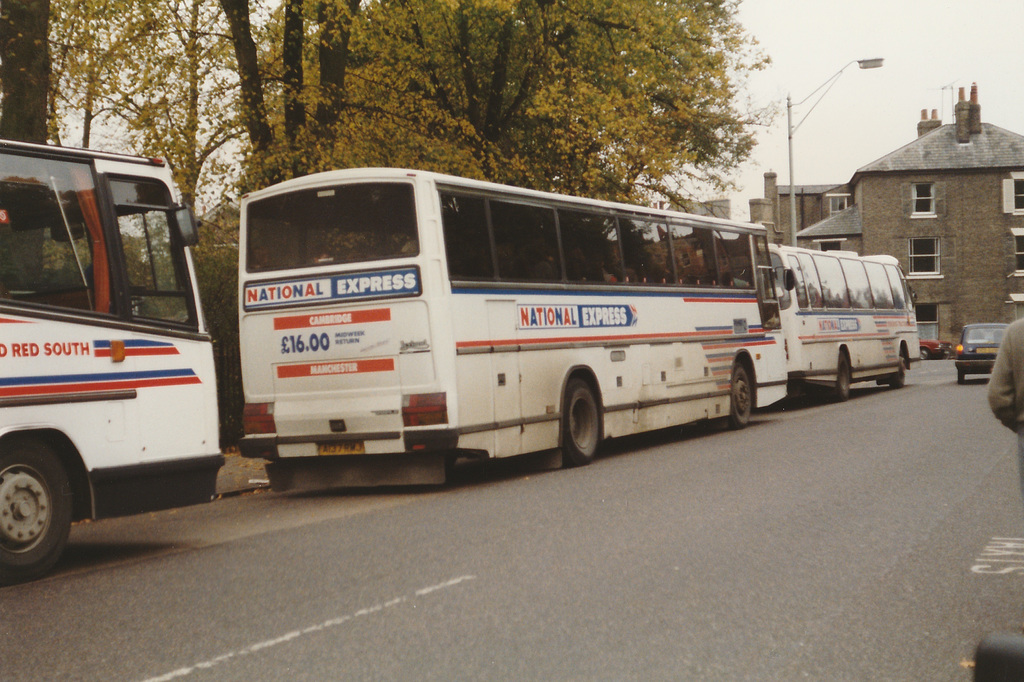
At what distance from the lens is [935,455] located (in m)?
14.0

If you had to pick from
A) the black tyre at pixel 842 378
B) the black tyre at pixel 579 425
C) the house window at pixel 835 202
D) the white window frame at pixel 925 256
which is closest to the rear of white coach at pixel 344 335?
the black tyre at pixel 579 425

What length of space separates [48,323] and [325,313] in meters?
4.53

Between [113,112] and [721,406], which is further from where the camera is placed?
[113,112]

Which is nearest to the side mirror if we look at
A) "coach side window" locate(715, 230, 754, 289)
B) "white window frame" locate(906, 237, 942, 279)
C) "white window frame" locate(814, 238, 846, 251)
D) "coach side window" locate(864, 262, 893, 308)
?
"coach side window" locate(715, 230, 754, 289)

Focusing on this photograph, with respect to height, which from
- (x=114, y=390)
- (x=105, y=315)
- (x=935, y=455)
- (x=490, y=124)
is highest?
(x=490, y=124)

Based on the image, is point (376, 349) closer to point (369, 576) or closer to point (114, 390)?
point (114, 390)

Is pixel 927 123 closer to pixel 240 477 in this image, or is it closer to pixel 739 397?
pixel 739 397

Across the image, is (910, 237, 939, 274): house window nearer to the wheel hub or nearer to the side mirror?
the side mirror

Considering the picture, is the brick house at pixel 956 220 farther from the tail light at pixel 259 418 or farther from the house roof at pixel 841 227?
the tail light at pixel 259 418

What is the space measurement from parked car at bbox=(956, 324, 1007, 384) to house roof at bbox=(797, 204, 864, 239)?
103ft

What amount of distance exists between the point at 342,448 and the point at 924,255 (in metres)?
53.3

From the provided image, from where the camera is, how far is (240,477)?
15586 millimetres

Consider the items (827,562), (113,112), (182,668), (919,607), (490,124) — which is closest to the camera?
(182,668)

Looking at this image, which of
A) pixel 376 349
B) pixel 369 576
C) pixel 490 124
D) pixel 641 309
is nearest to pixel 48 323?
pixel 369 576
